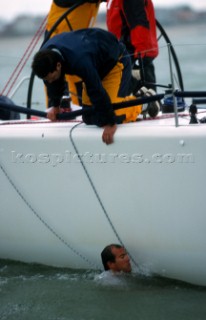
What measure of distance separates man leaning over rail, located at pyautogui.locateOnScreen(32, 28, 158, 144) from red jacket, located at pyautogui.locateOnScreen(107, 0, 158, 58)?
0.55 meters

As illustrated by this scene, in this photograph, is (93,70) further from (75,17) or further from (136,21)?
(75,17)

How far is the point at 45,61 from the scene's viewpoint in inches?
144

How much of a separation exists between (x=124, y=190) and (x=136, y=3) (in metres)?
1.38

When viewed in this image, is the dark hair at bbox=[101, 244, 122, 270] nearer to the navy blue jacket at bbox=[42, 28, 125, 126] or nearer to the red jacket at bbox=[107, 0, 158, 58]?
the navy blue jacket at bbox=[42, 28, 125, 126]

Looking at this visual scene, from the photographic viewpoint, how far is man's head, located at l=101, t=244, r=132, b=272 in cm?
392

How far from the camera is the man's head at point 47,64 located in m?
3.67

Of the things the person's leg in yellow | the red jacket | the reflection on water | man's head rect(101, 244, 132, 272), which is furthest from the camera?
the person's leg in yellow

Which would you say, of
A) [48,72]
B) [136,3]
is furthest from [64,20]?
[48,72]

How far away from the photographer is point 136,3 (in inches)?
181

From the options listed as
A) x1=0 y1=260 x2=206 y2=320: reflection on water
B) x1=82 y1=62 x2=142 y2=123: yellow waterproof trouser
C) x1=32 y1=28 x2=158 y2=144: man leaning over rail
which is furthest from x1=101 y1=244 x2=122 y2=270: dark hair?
x1=82 y1=62 x2=142 y2=123: yellow waterproof trouser

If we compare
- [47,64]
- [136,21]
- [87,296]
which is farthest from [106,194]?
[136,21]

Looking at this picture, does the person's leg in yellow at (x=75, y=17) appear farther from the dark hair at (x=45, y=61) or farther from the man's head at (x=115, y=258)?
the man's head at (x=115, y=258)

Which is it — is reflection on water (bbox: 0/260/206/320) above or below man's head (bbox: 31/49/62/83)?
below

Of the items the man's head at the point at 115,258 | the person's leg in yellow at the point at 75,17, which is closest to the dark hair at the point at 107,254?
the man's head at the point at 115,258
